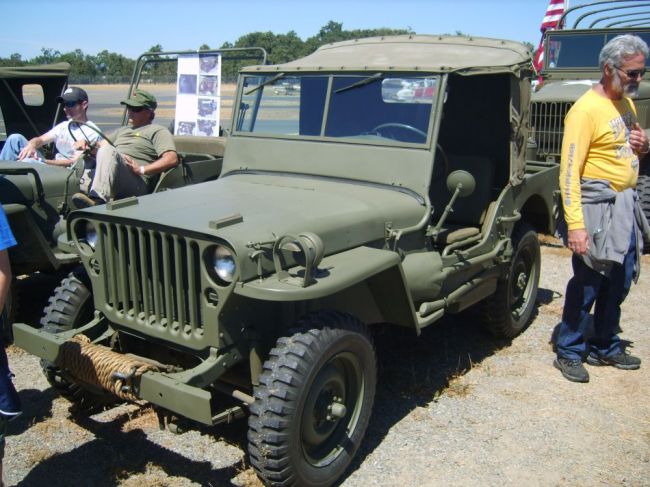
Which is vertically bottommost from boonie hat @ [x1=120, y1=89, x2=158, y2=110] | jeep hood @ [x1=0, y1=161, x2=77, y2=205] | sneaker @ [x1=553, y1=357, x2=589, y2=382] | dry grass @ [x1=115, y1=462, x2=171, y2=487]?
dry grass @ [x1=115, y1=462, x2=171, y2=487]

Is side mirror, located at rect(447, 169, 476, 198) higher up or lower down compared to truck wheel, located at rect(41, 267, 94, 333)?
higher up

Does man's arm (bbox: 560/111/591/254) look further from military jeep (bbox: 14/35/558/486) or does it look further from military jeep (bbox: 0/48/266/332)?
military jeep (bbox: 0/48/266/332)

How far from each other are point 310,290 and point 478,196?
2603 mm

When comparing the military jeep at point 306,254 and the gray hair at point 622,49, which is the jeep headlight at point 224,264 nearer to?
the military jeep at point 306,254

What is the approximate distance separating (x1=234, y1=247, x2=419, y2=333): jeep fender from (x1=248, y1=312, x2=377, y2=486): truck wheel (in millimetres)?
211

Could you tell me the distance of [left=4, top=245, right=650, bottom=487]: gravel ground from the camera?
3.34 meters

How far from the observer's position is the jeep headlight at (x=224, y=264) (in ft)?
9.55

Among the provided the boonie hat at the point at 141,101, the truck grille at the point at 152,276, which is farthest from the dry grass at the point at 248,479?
the boonie hat at the point at 141,101

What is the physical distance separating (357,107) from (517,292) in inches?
83.6

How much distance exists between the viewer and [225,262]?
2934 mm

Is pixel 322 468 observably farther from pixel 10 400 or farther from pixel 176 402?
pixel 10 400

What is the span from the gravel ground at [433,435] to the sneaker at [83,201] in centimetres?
117

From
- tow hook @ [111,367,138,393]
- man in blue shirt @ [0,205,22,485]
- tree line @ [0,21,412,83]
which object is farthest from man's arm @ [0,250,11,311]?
tree line @ [0,21,412,83]

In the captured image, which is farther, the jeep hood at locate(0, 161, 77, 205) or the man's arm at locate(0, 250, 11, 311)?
the jeep hood at locate(0, 161, 77, 205)
